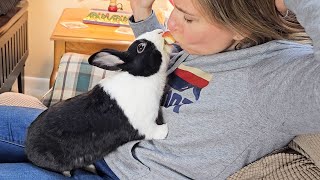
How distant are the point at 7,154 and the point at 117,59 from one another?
0.40 m

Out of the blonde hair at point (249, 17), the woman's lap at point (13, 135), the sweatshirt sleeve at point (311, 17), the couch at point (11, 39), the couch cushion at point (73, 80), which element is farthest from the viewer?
the couch at point (11, 39)

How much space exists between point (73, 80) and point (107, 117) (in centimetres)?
78

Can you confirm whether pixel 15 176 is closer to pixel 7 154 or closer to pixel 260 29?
pixel 7 154

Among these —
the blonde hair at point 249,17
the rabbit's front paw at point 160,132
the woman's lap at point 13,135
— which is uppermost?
the blonde hair at point 249,17

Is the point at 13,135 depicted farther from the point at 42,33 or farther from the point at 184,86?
the point at 42,33

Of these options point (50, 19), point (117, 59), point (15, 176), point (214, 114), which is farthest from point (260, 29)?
point (50, 19)

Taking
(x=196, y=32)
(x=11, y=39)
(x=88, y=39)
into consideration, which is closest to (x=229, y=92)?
(x=196, y=32)

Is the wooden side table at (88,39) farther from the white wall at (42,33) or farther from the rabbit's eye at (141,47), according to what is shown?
the rabbit's eye at (141,47)

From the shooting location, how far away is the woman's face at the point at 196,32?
0.80m

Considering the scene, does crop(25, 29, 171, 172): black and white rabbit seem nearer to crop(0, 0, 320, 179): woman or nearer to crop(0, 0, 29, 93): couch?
crop(0, 0, 320, 179): woman

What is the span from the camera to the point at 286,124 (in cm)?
74

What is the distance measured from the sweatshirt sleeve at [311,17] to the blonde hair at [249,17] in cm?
10

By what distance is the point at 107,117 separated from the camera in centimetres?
85

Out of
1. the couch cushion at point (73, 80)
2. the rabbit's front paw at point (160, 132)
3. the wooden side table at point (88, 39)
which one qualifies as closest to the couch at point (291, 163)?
the rabbit's front paw at point (160, 132)
